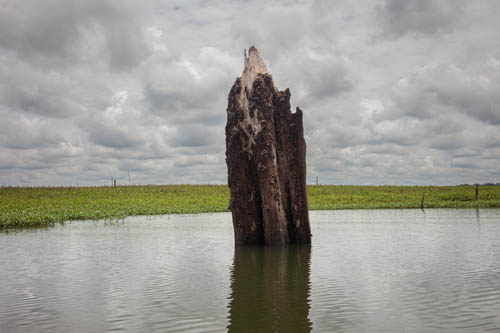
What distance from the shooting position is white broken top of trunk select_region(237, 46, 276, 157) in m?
17.0

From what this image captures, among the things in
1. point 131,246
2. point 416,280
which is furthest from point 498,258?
point 131,246

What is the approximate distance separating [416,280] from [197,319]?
18.9 feet

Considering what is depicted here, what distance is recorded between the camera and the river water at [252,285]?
7.77 metres

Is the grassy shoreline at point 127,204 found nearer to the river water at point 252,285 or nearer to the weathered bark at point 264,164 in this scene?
the river water at point 252,285

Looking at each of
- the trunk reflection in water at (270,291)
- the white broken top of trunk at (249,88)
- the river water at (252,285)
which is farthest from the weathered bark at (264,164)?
the trunk reflection in water at (270,291)

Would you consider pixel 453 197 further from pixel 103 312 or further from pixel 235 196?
pixel 103 312

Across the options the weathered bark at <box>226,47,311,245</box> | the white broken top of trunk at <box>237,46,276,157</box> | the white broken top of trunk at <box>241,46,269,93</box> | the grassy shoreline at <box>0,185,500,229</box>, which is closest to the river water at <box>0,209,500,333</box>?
the weathered bark at <box>226,47,311,245</box>

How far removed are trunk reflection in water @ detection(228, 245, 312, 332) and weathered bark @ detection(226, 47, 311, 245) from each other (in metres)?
1.57

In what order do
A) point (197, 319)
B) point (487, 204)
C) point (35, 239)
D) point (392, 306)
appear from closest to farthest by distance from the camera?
point (197, 319), point (392, 306), point (35, 239), point (487, 204)

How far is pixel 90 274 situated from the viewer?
12.3m

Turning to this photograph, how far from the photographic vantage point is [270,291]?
10.0m

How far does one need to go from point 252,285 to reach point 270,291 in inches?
33.6

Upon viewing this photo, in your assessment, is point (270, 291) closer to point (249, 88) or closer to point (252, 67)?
point (249, 88)

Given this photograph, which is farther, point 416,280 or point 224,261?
point 224,261
